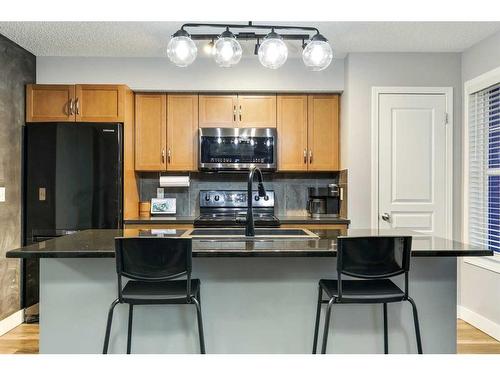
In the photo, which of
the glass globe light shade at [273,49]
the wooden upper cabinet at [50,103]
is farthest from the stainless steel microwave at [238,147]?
the glass globe light shade at [273,49]

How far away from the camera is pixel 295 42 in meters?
3.61

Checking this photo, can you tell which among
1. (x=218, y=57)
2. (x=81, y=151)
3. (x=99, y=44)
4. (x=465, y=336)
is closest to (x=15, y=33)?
(x=99, y=44)

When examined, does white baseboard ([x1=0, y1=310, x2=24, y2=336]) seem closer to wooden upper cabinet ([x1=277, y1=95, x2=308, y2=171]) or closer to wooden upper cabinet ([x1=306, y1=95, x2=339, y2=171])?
wooden upper cabinet ([x1=277, y1=95, x2=308, y2=171])

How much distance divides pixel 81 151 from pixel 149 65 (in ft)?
3.30

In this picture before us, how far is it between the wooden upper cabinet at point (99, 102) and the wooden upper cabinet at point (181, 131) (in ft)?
1.57

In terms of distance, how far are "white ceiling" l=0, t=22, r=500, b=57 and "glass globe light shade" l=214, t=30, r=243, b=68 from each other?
1021mm

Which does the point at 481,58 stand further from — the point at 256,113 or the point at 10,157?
the point at 10,157

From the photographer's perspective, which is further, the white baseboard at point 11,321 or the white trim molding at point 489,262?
the white baseboard at point 11,321

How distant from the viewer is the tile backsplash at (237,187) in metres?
4.26

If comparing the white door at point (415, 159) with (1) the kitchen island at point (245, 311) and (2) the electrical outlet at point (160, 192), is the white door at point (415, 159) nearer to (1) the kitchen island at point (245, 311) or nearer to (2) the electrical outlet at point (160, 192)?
(1) the kitchen island at point (245, 311)

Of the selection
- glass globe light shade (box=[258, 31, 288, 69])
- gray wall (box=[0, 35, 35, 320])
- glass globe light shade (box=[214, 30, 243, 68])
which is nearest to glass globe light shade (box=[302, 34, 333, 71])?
glass globe light shade (box=[258, 31, 288, 69])

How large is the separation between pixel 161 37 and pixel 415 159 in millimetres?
2408

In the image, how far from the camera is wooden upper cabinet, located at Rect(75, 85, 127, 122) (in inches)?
144

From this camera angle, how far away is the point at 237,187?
14.0 feet
